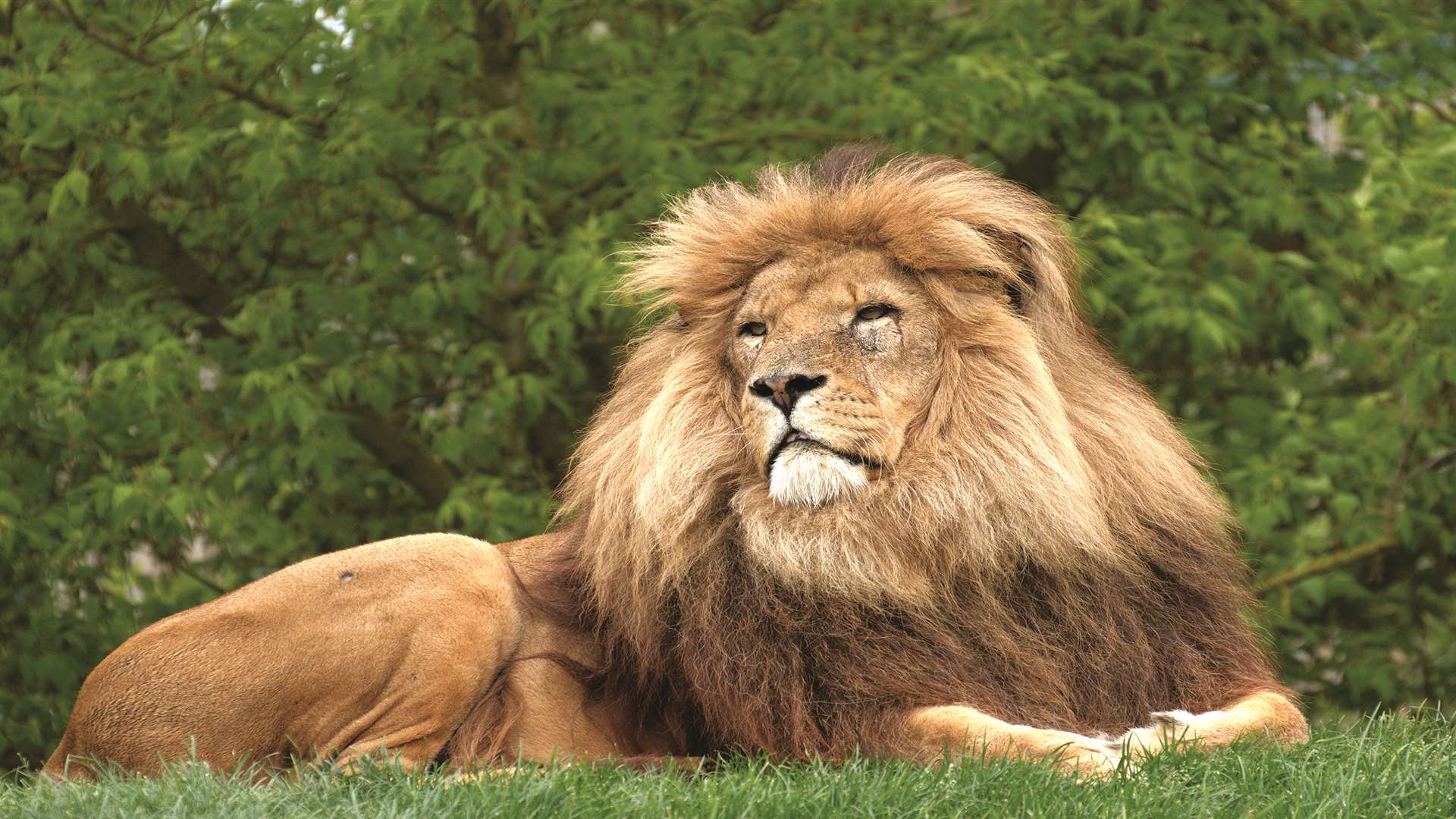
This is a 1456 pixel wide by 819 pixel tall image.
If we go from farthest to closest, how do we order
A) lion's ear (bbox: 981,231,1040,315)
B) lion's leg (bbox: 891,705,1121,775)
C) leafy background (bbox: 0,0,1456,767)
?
1. leafy background (bbox: 0,0,1456,767)
2. lion's ear (bbox: 981,231,1040,315)
3. lion's leg (bbox: 891,705,1121,775)

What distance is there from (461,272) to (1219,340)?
117 inches

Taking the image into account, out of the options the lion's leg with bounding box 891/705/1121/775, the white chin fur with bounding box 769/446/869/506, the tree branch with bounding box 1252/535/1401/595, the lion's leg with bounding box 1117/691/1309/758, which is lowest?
the tree branch with bounding box 1252/535/1401/595

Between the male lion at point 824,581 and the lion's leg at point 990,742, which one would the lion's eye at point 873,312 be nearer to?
the male lion at point 824,581

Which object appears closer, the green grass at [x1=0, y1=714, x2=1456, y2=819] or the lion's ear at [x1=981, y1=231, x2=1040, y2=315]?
the green grass at [x1=0, y1=714, x2=1456, y2=819]

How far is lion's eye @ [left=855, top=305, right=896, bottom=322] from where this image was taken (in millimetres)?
3637

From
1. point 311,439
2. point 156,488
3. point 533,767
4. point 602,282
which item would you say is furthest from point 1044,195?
point 533,767

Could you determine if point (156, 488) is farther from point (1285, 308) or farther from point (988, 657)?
point (1285, 308)

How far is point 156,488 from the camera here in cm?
567

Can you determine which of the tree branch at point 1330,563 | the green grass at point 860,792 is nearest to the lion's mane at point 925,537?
the green grass at point 860,792

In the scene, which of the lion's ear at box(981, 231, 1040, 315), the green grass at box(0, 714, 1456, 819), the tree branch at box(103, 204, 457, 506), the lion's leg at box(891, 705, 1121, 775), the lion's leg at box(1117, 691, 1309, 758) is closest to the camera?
the green grass at box(0, 714, 1456, 819)

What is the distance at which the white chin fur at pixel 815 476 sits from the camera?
3.45 metres

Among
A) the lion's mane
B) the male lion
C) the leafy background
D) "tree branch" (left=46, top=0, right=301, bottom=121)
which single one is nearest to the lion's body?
the male lion

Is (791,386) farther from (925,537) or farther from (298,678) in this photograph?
(298,678)

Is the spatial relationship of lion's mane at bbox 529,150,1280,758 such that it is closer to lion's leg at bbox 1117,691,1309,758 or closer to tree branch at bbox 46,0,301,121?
lion's leg at bbox 1117,691,1309,758
